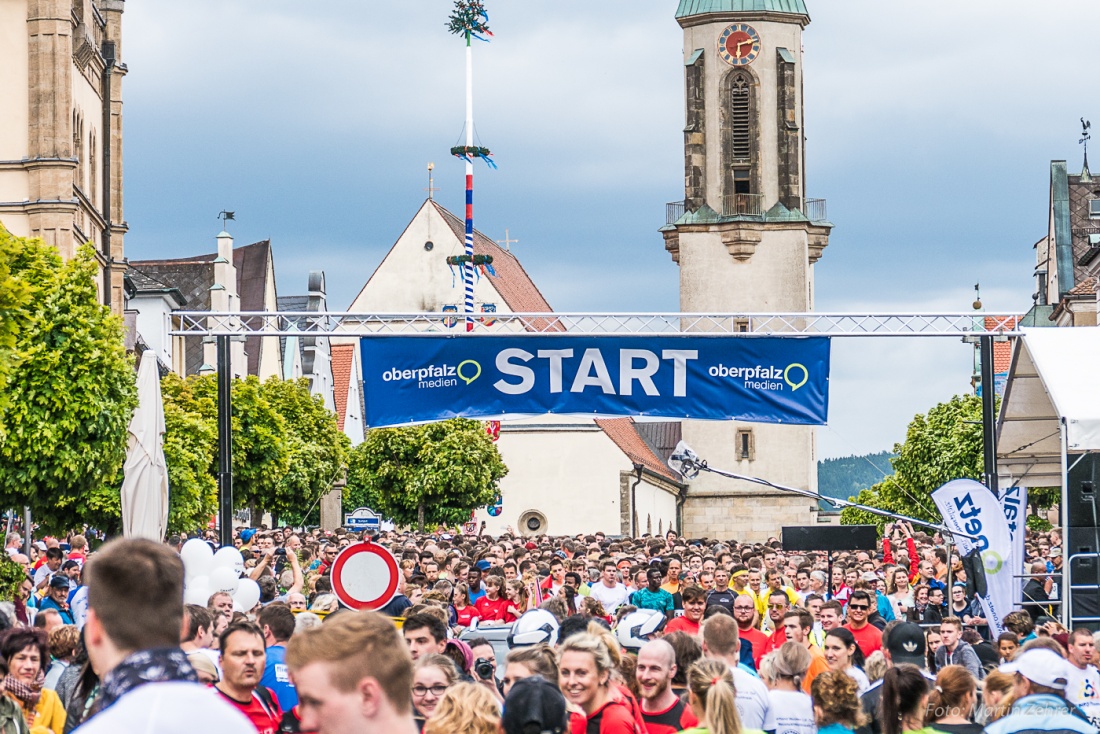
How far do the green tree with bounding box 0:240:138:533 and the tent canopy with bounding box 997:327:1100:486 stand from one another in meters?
13.0

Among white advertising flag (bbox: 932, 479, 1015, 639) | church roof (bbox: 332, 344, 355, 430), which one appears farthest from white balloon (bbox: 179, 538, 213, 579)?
church roof (bbox: 332, 344, 355, 430)

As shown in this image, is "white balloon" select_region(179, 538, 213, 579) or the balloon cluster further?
"white balloon" select_region(179, 538, 213, 579)

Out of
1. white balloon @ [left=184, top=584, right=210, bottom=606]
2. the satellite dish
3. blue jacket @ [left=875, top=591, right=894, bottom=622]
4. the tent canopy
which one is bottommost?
blue jacket @ [left=875, top=591, right=894, bottom=622]

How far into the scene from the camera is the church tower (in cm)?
7762

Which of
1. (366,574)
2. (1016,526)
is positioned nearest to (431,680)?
(366,574)

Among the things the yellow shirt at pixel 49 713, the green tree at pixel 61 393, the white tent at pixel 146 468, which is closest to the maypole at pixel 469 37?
the green tree at pixel 61 393

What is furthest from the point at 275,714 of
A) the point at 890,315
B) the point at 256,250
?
the point at 256,250

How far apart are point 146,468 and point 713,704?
11831 mm

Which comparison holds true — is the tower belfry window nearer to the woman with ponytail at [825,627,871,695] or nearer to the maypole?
the maypole

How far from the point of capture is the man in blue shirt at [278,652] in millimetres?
8992

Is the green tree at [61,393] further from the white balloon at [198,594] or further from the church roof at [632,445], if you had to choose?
the church roof at [632,445]

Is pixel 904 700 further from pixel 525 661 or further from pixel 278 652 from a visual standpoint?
pixel 278 652

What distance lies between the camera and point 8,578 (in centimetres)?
1872

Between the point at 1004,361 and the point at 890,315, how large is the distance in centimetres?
7092
